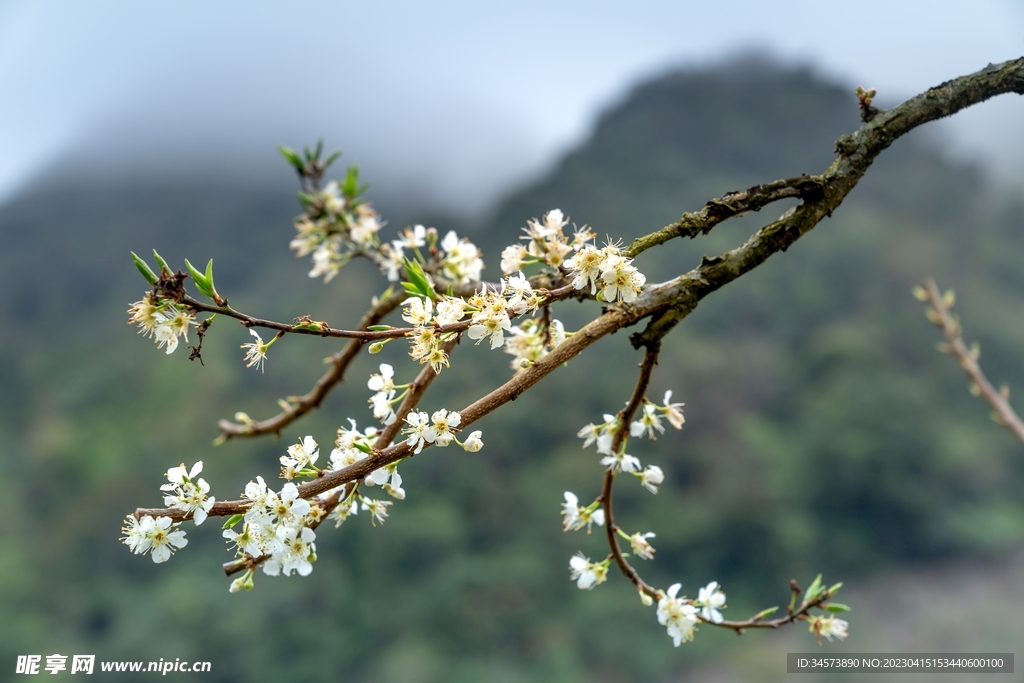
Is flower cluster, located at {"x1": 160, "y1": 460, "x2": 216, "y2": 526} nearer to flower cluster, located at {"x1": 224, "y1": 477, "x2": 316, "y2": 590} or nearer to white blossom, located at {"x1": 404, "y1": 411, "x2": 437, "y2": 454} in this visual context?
flower cluster, located at {"x1": 224, "y1": 477, "x2": 316, "y2": 590}

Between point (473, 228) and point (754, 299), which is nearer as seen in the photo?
point (754, 299)

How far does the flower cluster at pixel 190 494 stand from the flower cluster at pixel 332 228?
0.68 metres

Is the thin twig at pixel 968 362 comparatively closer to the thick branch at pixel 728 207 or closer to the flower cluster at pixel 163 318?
the thick branch at pixel 728 207

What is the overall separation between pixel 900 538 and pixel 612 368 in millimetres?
8243

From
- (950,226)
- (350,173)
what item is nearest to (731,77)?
(950,226)

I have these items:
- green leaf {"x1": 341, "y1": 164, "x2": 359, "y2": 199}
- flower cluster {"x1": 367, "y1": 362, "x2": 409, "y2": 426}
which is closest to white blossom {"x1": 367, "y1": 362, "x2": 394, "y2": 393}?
flower cluster {"x1": 367, "y1": 362, "x2": 409, "y2": 426}

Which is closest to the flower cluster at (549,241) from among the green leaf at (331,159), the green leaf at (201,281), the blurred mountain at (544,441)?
the green leaf at (201,281)

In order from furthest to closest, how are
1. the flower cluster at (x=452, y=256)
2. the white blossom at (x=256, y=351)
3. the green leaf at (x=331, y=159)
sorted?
the green leaf at (x=331, y=159) < the flower cluster at (x=452, y=256) < the white blossom at (x=256, y=351)

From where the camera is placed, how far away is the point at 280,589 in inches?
604

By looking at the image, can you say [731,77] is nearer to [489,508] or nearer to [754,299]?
Result: [754,299]

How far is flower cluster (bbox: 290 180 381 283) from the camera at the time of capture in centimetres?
128

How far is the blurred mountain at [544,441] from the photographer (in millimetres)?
15461

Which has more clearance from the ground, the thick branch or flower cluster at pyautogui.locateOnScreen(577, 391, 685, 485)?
the thick branch

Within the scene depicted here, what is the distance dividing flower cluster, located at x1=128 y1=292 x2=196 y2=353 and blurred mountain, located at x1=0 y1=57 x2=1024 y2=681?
39.6 ft
